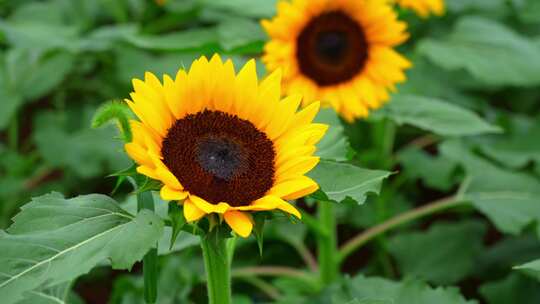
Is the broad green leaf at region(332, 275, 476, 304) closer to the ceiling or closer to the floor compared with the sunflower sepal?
closer to the floor

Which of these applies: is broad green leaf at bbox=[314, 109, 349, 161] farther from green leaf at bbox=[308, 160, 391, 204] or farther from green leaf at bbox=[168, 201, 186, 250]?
green leaf at bbox=[168, 201, 186, 250]

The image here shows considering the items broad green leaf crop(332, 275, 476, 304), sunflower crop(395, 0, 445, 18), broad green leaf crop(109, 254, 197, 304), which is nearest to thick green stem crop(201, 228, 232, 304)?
broad green leaf crop(332, 275, 476, 304)

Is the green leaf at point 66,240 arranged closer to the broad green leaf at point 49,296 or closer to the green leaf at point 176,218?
the green leaf at point 176,218

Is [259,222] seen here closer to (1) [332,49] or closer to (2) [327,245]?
(2) [327,245]

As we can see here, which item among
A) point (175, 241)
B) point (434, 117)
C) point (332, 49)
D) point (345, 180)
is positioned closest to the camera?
point (345, 180)

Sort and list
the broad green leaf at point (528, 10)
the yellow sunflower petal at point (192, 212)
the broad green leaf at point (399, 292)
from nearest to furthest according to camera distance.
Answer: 1. the yellow sunflower petal at point (192, 212)
2. the broad green leaf at point (399, 292)
3. the broad green leaf at point (528, 10)

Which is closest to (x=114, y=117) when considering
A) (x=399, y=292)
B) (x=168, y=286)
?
(x=399, y=292)

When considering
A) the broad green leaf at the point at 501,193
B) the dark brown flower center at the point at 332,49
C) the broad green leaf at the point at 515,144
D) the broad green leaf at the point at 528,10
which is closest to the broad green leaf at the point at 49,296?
the dark brown flower center at the point at 332,49
